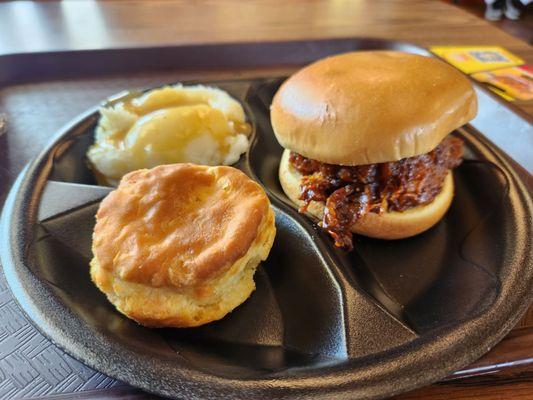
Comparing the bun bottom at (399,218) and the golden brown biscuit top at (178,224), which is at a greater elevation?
the golden brown biscuit top at (178,224)

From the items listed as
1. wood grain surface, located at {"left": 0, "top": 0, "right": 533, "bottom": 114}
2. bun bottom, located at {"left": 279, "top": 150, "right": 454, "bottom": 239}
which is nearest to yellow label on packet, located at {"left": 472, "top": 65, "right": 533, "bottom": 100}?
wood grain surface, located at {"left": 0, "top": 0, "right": 533, "bottom": 114}

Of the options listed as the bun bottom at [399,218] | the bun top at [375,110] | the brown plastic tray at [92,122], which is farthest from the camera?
the bun bottom at [399,218]

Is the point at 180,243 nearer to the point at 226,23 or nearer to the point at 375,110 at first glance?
the point at 375,110

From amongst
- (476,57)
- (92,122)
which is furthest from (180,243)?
(476,57)

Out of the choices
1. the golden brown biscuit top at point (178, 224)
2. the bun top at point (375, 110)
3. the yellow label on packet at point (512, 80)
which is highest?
the bun top at point (375, 110)

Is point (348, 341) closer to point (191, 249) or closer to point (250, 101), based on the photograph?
point (191, 249)

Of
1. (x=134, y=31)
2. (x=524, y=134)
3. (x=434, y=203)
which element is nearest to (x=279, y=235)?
(x=434, y=203)

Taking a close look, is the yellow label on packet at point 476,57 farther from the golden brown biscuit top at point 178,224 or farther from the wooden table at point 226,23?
the golden brown biscuit top at point 178,224

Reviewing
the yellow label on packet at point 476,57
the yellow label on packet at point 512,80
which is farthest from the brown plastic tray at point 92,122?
the yellow label on packet at point 512,80
